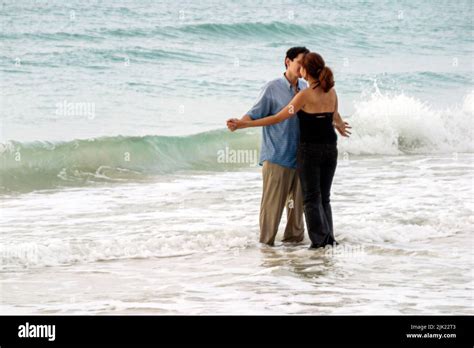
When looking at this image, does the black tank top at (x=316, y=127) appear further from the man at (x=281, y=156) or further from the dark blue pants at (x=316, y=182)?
the man at (x=281, y=156)

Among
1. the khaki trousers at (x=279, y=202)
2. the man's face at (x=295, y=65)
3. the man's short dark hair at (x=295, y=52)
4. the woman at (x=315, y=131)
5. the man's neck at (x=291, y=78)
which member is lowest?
the khaki trousers at (x=279, y=202)

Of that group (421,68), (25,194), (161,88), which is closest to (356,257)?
(25,194)

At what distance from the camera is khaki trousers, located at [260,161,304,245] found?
8.30m

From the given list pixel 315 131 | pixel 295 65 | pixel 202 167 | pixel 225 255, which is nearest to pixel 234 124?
pixel 315 131

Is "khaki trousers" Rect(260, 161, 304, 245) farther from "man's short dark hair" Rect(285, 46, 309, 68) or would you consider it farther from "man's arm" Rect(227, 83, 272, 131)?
"man's short dark hair" Rect(285, 46, 309, 68)

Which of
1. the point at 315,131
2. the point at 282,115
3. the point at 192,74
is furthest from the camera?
the point at 192,74

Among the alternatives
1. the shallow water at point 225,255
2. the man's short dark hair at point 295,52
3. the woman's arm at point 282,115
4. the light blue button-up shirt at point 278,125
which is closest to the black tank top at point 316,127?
the woman's arm at point 282,115

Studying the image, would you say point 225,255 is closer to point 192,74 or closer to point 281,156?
point 281,156

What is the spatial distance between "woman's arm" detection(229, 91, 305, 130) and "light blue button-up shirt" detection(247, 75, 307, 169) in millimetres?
228

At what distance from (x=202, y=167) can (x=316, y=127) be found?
25.3 feet

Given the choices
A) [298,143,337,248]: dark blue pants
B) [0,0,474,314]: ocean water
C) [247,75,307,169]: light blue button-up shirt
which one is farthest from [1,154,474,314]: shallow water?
[247,75,307,169]: light blue button-up shirt

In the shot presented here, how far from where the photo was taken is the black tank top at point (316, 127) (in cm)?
781

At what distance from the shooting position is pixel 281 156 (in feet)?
27.0

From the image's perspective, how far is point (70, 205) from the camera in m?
11.3
